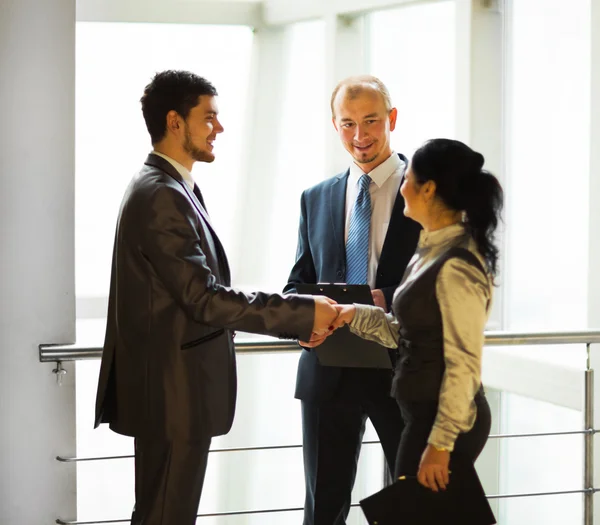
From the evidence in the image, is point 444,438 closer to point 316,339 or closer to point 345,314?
point 345,314

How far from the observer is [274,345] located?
2.58 meters

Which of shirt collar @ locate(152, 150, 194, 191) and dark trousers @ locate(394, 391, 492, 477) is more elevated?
shirt collar @ locate(152, 150, 194, 191)

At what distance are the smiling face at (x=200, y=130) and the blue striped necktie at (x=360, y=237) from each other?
49 centimetres

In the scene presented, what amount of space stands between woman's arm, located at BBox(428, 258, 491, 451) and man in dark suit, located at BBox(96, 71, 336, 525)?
465 millimetres

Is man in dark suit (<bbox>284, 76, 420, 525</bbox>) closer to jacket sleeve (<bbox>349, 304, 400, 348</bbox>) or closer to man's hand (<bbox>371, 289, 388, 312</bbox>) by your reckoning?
man's hand (<bbox>371, 289, 388, 312</bbox>)

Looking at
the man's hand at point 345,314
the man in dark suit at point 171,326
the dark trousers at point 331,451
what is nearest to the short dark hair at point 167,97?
the man in dark suit at point 171,326

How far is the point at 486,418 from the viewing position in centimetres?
186

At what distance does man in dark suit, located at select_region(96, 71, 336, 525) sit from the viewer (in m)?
2.06

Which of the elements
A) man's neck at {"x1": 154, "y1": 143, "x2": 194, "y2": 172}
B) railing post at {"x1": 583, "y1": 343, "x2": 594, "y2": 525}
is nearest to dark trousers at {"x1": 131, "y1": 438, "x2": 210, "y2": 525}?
man's neck at {"x1": 154, "y1": 143, "x2": 194, "y2": 172}

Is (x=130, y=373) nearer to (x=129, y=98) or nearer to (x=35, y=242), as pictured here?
(x=35, y=242)

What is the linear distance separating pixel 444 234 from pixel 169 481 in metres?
0.87

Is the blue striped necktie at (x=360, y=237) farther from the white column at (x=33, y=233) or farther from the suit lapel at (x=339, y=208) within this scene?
the white column at (x=33, y=233)

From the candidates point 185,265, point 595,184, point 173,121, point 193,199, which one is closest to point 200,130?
point 173,121

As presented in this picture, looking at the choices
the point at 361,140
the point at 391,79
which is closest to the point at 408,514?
the point at 361,140
